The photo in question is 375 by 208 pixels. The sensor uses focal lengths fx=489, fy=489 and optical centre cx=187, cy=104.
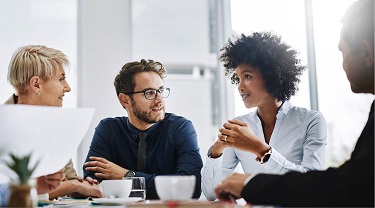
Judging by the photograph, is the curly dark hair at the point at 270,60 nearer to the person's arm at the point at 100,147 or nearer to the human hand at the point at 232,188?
the person's arm at the point at 100,147

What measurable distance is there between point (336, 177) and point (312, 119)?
4.68 ft

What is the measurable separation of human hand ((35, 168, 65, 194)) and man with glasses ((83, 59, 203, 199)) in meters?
0.99

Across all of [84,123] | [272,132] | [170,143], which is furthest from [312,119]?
[84,123]

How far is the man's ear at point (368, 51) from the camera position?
1.43 m

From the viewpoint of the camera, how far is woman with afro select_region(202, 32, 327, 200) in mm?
2387

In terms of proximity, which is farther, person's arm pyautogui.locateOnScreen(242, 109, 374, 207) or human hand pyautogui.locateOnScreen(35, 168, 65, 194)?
human hand pyautogui.locateOnScreen(35, 168, 65, 194)

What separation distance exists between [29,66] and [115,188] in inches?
43.6

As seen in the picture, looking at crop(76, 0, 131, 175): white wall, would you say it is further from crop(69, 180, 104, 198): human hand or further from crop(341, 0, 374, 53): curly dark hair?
crop(341, 0, 374, 53): curly dark hair

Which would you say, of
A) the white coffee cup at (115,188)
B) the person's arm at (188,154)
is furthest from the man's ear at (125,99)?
the white coffee cup at (115,188)

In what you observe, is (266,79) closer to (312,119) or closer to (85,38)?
(312,119)

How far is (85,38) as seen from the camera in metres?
3.74

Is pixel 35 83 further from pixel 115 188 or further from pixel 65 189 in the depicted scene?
pixel 115 188

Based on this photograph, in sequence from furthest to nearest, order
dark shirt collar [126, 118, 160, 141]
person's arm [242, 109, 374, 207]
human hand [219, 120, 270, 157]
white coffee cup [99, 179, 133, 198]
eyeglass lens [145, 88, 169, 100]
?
eyeglass lens [145, 88, 169, 100]
dark shirt collar [126, 118, 160, 141]
human hand [219, 120, 270, 157]
white coffee cup [99, 179, 133, 198]
person's arm [242, 109, 374, 207]

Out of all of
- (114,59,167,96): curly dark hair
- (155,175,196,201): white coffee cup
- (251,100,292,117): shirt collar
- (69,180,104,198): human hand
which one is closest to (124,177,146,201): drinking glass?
(69,180,104,198): human hand
